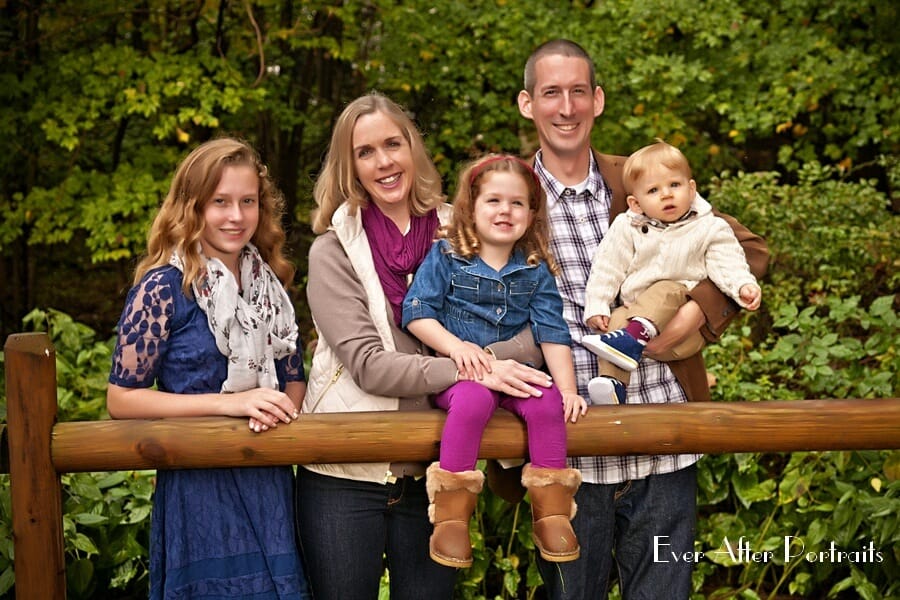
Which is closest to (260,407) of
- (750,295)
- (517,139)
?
(750,295)

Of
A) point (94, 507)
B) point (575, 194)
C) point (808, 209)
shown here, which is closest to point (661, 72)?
point (808, 209)

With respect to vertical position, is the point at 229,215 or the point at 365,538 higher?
the point at 229,215

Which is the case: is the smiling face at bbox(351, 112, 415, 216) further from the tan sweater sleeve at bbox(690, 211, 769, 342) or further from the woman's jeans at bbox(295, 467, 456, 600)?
the tan sweater sleeve at bbox(690, 211, 769, 342)

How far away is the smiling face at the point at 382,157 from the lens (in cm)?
281

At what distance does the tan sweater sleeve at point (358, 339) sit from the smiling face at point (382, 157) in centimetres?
19

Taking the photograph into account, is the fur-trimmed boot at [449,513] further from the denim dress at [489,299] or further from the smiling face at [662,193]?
the smiling face at [662,193]

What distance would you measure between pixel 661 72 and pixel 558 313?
4.84 meters

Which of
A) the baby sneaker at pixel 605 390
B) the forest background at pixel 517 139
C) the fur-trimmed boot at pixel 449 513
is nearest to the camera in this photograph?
the fur-trimmed boot at pixel 449 513

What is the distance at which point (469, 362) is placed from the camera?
2.67 metres

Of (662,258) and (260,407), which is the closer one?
(260,407)

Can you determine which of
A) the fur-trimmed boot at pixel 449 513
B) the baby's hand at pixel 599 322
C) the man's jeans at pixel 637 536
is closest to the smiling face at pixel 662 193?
the baby's hand at pixel 599 322

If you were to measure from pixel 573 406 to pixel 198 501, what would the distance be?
1064mm

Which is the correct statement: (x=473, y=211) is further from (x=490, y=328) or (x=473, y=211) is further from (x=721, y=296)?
(x=721, y=296)

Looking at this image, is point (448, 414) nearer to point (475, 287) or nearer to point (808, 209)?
point (475, 287)
